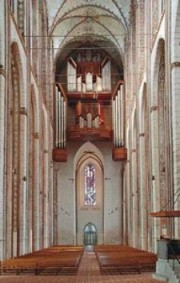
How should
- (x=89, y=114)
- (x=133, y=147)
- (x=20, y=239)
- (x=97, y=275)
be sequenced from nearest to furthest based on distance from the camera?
(x=97, y=275) → (x=20, y=239) → (x=133, y=147) → (x=89, y=114)

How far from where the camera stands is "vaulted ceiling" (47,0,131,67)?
38206 mm

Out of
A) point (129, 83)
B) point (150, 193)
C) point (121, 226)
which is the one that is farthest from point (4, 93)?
point (121, 226)

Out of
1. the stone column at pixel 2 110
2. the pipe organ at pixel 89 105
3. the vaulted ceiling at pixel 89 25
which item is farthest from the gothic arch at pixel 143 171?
the stone column at pixel 2 110

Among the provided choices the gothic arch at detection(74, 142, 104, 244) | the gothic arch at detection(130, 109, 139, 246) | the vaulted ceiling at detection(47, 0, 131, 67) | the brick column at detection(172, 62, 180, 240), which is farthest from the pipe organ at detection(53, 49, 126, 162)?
the brick column at detection(172, 62, 180, 240)

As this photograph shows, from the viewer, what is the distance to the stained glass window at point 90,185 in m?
48.6

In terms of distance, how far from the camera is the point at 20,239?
25234 millimetres

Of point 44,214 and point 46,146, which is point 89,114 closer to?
point 46,146

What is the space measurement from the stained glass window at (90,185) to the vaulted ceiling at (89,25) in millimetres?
9517

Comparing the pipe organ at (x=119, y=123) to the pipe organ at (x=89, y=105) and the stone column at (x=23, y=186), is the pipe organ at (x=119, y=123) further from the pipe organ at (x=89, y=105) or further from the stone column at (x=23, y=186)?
the stone column at (x=23, y=186)

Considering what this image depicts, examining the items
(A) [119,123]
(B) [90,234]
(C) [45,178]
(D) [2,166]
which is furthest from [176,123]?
(B) [90,234]

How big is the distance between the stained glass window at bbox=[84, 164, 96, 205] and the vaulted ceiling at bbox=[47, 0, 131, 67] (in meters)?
9.52

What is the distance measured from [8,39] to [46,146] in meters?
17.0

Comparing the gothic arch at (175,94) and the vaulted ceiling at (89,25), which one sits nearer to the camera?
the gothic arch at (175,94)

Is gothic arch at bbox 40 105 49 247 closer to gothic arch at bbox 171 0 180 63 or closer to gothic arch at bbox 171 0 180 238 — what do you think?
gothic arch at bbox 171 0 180 238
